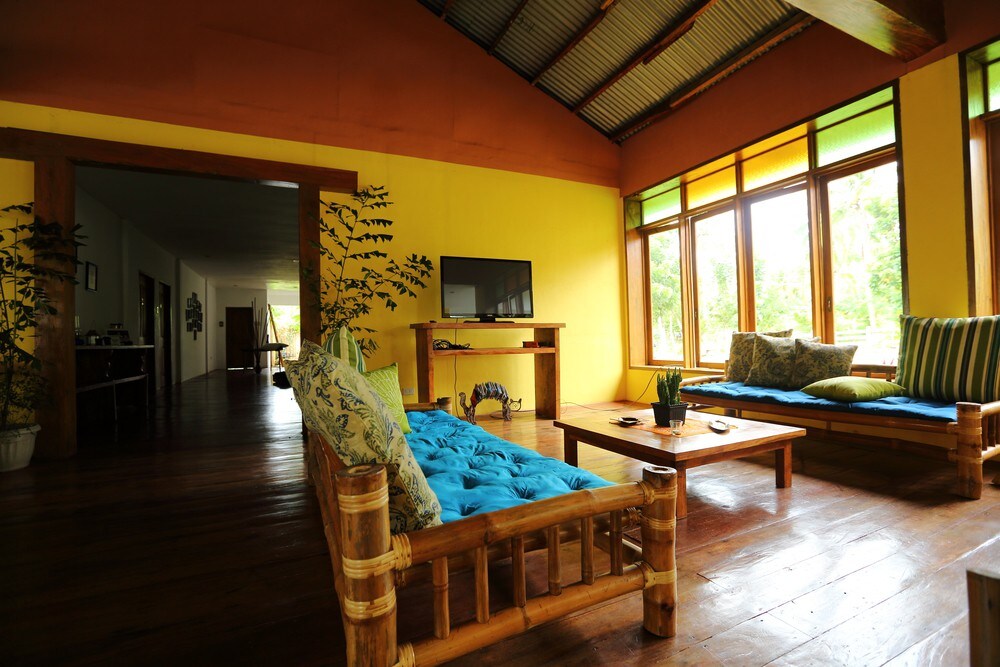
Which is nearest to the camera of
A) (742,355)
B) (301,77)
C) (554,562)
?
(554,562)

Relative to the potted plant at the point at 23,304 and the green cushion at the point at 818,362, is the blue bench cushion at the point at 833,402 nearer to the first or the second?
the green cushion at the point at 818,362

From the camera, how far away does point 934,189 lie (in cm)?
315

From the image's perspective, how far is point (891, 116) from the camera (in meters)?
3.53

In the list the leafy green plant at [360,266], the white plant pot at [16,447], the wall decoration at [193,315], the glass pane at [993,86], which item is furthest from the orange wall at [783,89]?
the wall decoration at [193,315]

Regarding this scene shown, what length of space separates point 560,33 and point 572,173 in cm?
144

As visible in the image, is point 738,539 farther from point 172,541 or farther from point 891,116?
point 891,116

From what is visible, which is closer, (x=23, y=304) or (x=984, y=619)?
(x=984, y=619)

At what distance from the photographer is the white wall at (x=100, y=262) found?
201 inches

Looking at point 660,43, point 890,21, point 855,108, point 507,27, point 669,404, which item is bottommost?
point 669,404

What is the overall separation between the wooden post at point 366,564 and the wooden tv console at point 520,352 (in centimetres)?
333

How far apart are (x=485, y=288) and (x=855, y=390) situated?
3.16m

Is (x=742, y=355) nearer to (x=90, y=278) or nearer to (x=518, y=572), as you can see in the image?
(x=518, y=572)

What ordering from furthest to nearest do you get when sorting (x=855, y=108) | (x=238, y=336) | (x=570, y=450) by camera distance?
(x=238, y=336), (x=855, y=108), (x=570, y=450)

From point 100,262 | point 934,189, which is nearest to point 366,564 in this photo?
point 934,189
